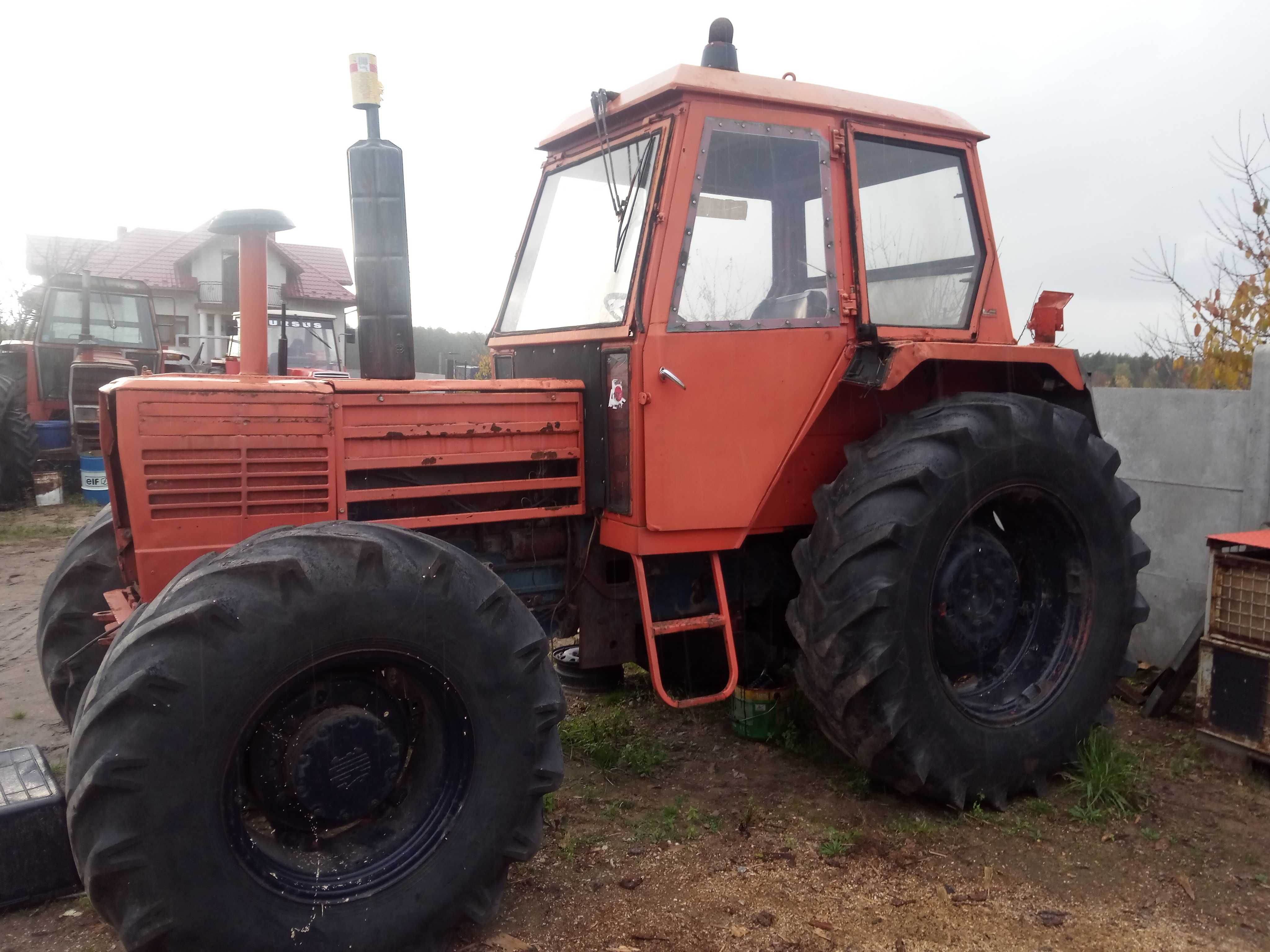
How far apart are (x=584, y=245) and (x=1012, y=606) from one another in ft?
6.95

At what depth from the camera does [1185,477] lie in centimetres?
490

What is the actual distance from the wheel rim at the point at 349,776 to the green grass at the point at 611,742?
1.06 metres

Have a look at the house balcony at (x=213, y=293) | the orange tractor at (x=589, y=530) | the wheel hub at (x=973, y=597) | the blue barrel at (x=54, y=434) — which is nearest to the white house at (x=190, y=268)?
the house balcony at (x=213, y=293)

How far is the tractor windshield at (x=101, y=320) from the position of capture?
39.2ft

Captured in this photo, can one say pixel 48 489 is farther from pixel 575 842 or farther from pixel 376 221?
pixel 575 842

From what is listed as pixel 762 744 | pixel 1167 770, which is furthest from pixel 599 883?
pixel 1167 770

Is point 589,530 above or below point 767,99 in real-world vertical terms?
below

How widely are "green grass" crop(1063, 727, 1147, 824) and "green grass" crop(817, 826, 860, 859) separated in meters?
0.85

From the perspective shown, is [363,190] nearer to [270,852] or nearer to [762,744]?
[270,852]

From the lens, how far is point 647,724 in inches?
168

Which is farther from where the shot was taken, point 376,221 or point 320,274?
point 320,274

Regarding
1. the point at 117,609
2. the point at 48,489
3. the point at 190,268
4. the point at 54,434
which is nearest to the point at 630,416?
the point at 117,609

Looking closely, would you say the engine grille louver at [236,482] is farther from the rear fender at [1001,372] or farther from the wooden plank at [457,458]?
the rear fender at [1001,372]

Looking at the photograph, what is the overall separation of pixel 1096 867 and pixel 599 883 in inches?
62.5
